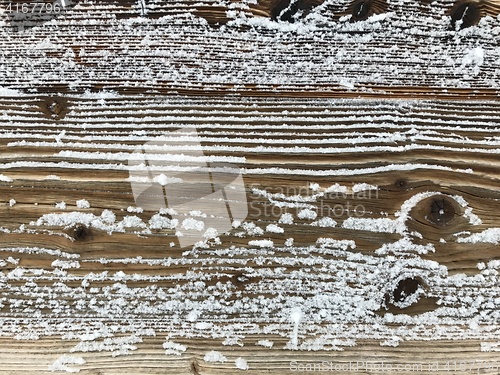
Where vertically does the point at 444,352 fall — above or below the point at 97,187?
below

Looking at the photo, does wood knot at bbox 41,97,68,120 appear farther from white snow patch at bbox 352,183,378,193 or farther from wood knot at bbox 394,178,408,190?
wood knot at bbox 394,178,408,190

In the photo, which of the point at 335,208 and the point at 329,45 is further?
the point at 329,45

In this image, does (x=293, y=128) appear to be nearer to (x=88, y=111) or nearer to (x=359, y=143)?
(x=359, y=143)

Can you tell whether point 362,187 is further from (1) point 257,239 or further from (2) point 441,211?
(1) point 257,239

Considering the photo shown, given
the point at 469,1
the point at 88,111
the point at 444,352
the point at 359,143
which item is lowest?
the point at 444,352

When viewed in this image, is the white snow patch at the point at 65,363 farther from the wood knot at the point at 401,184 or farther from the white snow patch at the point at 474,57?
the white snow patch at the point at 474,57

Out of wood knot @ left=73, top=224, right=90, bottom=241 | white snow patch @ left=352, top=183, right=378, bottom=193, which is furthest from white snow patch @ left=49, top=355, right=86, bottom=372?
white snow patch @ left=352, top=183, right=378, bottom=193

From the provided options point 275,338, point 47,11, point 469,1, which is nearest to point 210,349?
point 275,338
